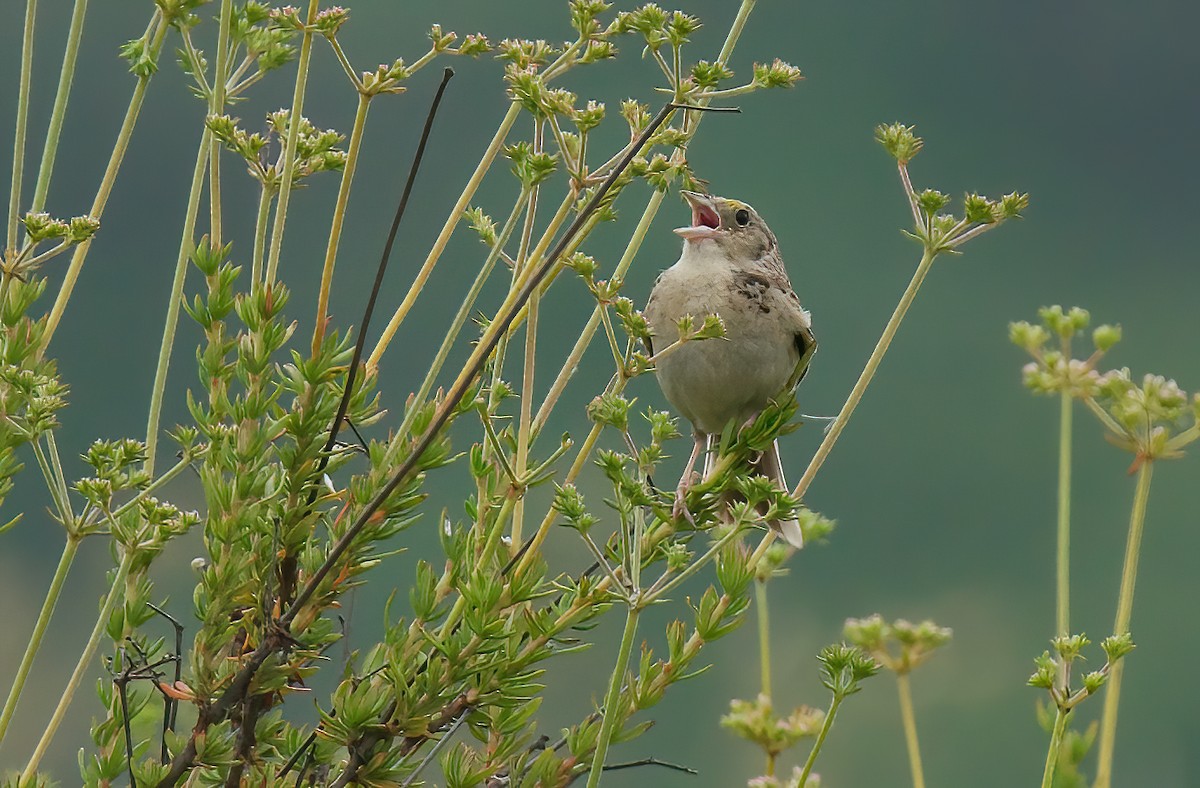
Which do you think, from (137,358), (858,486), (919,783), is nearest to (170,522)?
(919,783)

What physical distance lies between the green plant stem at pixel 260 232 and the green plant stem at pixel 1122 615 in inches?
34.0

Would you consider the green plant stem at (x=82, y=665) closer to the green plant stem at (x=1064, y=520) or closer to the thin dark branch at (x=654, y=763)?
the thin dark branch at (x=654, y=763)

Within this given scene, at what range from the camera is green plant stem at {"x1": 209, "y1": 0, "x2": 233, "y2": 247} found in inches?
58.2

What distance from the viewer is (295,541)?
1.52 meters

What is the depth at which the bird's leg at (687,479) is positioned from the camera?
164 cm

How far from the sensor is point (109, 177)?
1.59 m

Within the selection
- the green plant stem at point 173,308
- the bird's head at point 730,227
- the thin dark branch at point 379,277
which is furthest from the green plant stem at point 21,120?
the bird's head at point 730,227

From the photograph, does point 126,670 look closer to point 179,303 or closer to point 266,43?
point 179,303

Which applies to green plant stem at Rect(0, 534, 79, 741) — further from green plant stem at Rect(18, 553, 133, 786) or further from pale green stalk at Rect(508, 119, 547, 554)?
pale green stalk at Rect(508, 119, 547, 554)

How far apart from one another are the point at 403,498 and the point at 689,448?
1.59 metres

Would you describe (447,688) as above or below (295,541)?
below

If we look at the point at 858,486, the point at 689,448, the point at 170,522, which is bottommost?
the point at 170,522

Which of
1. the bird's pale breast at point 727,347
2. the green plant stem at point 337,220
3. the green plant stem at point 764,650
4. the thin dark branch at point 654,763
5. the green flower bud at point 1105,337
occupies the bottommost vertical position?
the thin dark branch at point 654,763

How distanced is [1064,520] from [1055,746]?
23cm
